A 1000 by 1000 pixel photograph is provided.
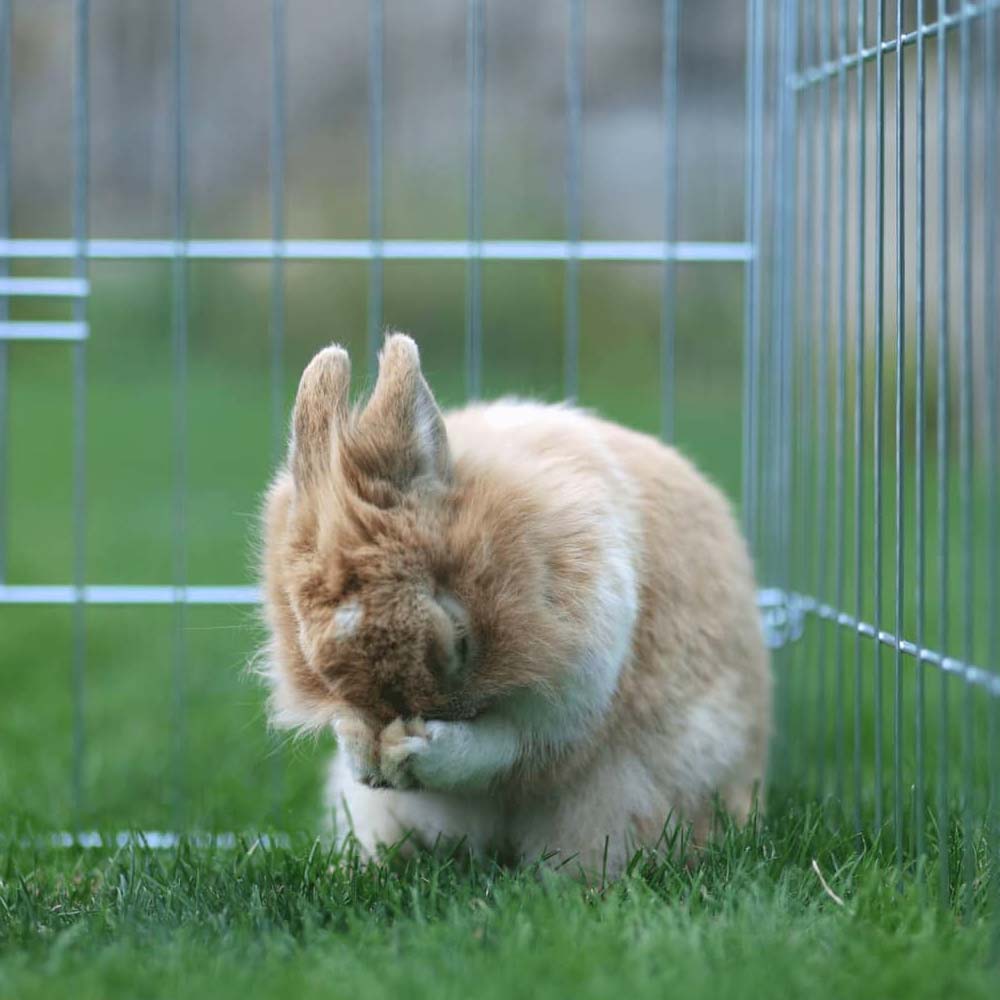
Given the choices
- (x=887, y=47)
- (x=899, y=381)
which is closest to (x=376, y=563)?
(x=899, y=381)

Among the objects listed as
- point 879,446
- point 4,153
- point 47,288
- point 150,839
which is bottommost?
point 150,839

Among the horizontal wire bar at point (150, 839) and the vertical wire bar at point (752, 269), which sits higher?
the vertical wire bar at point (752, 269)

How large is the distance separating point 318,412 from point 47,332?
128 cm

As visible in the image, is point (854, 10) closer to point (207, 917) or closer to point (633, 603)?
point (633, 603)

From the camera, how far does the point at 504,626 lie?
2363 millimetres

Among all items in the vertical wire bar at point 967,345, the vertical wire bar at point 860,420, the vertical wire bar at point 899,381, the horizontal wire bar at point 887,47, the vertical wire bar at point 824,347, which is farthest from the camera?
the vertical wire bar at point 824,347

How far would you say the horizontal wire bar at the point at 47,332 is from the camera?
11.2ft

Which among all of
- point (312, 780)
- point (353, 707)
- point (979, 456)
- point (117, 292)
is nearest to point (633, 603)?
point (353, 707)

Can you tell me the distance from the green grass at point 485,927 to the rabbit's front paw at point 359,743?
9.0 inches

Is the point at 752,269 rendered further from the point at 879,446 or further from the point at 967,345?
the point at 967,345

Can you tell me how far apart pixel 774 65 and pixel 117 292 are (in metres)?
6.62

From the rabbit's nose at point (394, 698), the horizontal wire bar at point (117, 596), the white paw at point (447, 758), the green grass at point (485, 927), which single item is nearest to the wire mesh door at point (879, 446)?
the green grass at point (485, 927)

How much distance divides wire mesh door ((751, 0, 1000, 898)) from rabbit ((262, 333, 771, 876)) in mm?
329

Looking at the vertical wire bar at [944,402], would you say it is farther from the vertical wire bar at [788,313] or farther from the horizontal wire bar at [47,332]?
the horizontal wire bar at [47,332]
